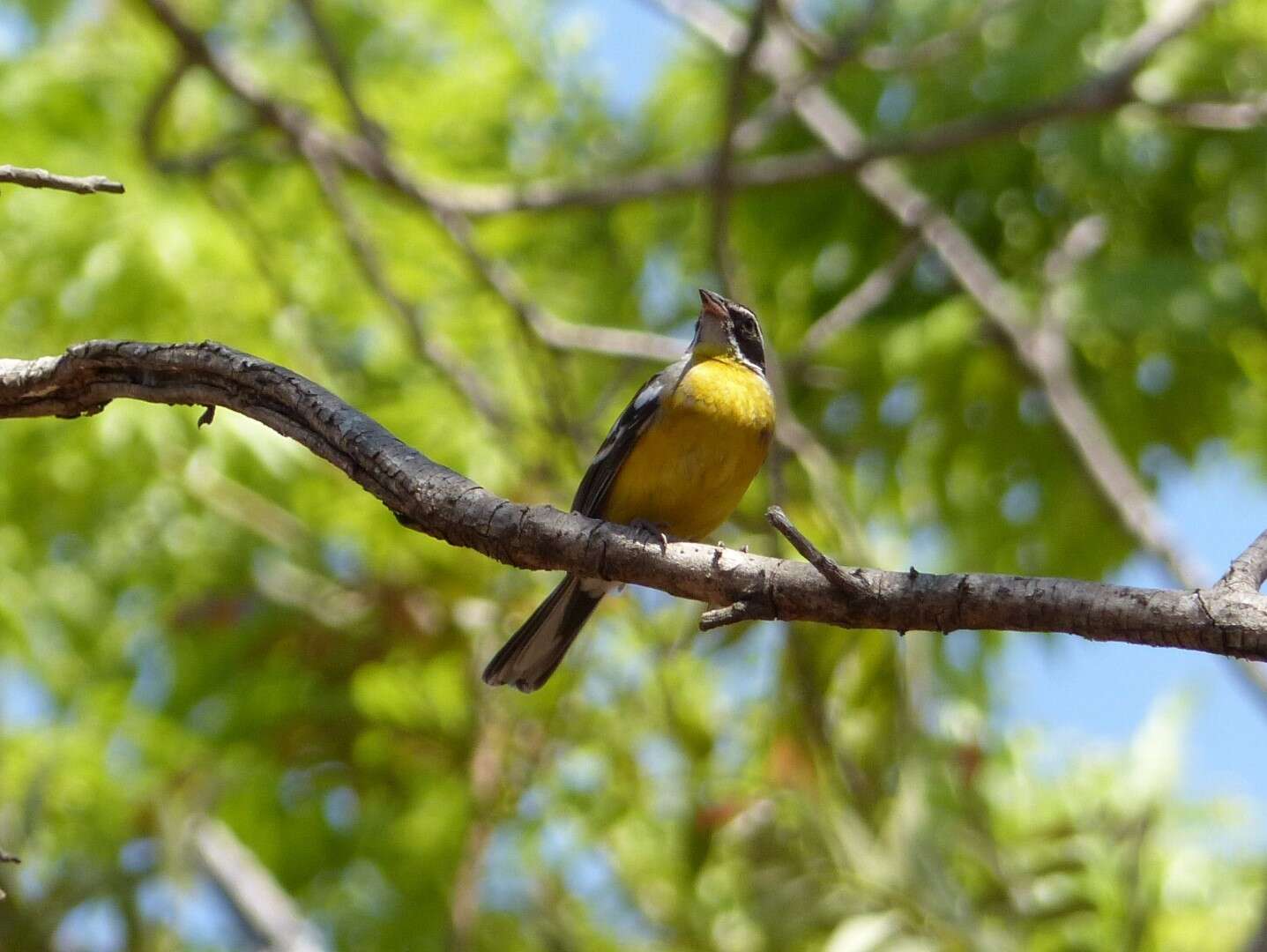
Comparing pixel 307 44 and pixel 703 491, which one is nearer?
pixel 703 491

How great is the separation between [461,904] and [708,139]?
4.54 metres

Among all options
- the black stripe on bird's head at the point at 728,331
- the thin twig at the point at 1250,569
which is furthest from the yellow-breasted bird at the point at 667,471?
the thin twig at the point at 1250,569

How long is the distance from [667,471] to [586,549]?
2173mm

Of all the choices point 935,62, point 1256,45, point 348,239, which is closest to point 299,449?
point 348,239

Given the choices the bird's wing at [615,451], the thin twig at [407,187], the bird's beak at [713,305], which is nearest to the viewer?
the bird's wing at [615,451]

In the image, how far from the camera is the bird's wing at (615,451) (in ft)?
18.2

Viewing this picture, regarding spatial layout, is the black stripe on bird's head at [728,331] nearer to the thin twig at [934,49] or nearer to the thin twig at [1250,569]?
the thin twig at [934,49]

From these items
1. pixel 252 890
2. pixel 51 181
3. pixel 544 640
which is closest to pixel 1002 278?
pixel 544 640

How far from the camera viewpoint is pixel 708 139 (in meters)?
8.52

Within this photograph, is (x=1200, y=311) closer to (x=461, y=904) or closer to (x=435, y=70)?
(x=461, y=904)

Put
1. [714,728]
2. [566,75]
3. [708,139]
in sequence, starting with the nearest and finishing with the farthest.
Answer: [714,728]
[708,139]
[566,75]

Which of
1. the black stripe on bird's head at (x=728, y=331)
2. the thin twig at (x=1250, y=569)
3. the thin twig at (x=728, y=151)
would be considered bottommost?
the thin twig at (x=1250, y=569)

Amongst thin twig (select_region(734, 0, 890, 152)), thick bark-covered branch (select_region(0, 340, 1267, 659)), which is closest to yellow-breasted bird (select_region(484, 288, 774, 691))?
thin twig (select_region(734, 0, 890, 152))

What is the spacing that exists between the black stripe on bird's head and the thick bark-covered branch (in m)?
3.09
